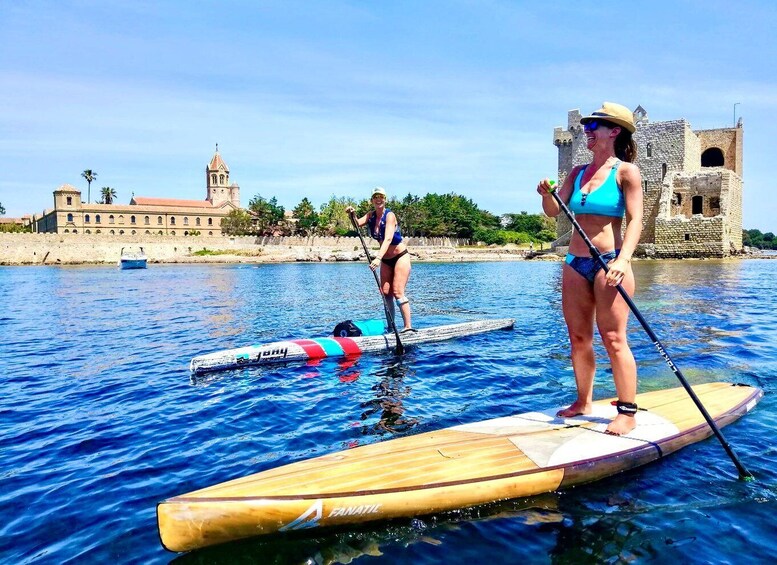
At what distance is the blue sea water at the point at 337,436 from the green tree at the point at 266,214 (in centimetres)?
8633

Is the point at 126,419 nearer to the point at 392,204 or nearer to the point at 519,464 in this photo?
the point at 519,464

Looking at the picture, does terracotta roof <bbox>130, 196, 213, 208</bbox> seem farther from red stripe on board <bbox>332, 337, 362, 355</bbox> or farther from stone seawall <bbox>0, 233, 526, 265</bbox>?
red stripe on board <bbox>332, 337, 362, 355</bbox>

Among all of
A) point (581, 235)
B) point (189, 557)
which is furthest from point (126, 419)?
point (581, 235)

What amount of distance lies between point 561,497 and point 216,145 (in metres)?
149

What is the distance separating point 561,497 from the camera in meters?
4.66

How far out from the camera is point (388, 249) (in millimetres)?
11062

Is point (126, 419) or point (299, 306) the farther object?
point (299, 306)

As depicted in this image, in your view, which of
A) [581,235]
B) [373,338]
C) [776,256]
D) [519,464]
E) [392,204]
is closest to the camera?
[519,464]

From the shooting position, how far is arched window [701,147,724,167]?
60.4m

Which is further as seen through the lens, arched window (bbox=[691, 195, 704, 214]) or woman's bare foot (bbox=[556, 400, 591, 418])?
arched window (bbox=[691, 195, 704, 214])

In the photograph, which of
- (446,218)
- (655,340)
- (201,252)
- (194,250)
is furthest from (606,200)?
(446,218)

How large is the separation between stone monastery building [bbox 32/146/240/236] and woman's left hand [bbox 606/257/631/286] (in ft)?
370

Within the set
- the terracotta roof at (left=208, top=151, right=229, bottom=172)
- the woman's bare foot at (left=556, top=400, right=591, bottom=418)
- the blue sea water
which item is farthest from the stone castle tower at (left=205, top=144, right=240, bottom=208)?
the woman's bare foot at (left=556, top=400, right=591, bottom=418)

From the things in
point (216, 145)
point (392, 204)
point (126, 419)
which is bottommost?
point (126, 419)
